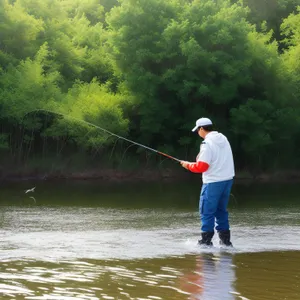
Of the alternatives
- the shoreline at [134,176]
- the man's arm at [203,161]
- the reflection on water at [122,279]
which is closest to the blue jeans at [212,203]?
the man's arm at [203,161]

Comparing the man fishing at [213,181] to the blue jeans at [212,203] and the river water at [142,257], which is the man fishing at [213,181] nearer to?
the blue jeans at [212,203]

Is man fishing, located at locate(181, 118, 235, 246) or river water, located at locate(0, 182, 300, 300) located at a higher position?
man fishing, located at locate(181, 118, 235, 246)

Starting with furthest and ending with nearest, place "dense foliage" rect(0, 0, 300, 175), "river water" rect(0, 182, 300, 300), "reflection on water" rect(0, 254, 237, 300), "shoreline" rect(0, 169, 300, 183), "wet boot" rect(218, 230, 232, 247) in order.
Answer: "dense foliage" rect(0, 0, 300, 175) < "shoreline" rect(0, 169, 300, 183) < "wet boot" rect(218, 230, 232, 247) < "river water" rect(0, 182, 300, 300) < "reflection on water" rect(0, 254, 237, 300)

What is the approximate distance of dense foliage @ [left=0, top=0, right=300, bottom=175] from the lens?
126 feet

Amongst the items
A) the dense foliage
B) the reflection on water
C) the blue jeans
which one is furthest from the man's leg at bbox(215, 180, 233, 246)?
the dense foliage

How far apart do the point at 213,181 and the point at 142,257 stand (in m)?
1.53

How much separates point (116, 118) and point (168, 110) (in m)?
3.43

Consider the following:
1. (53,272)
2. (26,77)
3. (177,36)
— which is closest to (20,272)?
(53,272)

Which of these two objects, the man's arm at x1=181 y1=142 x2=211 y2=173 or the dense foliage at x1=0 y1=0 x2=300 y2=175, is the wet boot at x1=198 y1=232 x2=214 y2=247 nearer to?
the man's arm at x1=181 y1=142 x2=211 y2=173

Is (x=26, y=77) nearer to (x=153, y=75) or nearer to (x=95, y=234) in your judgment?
(x=153, y=75)

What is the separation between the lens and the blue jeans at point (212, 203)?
9.49m

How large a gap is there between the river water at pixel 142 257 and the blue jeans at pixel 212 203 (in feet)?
1.02

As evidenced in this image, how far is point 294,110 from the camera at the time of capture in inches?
1634

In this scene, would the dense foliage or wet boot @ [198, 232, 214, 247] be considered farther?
the dense foliage
